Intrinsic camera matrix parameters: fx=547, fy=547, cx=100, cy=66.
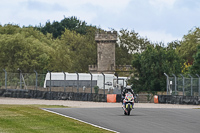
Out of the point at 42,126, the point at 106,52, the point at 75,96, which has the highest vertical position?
the point at 106,52

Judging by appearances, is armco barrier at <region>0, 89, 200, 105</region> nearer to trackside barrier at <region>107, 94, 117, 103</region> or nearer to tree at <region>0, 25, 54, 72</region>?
trackside barrier at <region>107, 94, 117, 103</region>

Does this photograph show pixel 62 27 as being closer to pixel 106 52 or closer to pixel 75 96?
pixel 106 52

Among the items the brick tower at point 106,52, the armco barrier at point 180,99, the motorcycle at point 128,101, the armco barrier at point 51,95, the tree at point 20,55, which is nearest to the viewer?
the motorcycle at point 128,101

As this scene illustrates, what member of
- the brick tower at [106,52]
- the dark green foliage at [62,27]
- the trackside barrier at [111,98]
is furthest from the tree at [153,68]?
the dark green foliage at [62,27]

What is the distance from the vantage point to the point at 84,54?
383 feet

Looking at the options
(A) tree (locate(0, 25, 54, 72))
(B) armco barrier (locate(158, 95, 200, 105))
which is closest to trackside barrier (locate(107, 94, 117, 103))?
(B) armco barrier (locate(158, 95, 200, 105))

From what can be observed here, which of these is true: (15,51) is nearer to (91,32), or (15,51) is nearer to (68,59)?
(68,59)

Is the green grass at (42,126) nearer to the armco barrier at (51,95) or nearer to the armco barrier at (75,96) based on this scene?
the armco barrier at (75,96)

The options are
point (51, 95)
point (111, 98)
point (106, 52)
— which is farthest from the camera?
point (106, 52)

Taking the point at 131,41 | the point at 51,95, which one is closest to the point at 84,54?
the point at 131,41

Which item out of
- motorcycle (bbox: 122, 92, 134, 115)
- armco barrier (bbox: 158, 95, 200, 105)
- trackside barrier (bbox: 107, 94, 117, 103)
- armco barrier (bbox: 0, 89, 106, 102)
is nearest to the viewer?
motorcycle (bbox: 122, 92, 134, 115)

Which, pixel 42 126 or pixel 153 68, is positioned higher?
pixel 153 68

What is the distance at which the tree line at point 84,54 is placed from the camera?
67.8 metres

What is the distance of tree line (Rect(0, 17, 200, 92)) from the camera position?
6781cm
